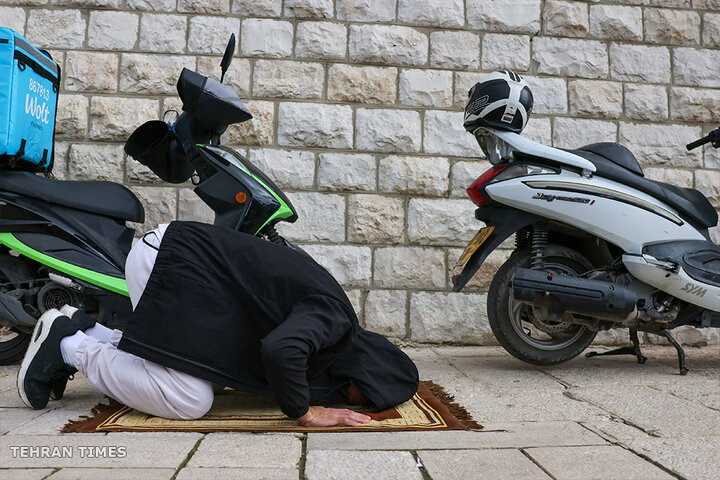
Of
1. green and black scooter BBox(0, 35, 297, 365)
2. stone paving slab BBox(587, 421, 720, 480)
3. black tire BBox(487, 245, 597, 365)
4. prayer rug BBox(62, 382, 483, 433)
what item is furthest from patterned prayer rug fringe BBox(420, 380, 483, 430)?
green and black scooter BBox(0, 35, 297, 365)

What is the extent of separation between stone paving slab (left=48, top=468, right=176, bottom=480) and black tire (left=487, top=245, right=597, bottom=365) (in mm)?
1990

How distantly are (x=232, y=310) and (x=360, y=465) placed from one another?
73 centimetres

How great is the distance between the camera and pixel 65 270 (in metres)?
3.00

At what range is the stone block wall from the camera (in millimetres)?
4008

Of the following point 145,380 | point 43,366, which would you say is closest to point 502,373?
point 145,380

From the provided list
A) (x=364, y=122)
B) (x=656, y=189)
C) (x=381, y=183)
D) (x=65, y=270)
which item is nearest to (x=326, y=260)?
(x=381, y=183)

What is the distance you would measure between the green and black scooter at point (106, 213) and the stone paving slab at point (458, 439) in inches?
48.1

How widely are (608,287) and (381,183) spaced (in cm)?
168

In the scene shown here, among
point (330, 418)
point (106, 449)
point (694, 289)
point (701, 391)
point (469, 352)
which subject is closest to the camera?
point (106, 449)

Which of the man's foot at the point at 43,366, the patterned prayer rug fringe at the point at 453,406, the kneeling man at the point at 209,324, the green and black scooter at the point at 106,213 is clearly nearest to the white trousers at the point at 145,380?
the kneeling man at the point at 209,324

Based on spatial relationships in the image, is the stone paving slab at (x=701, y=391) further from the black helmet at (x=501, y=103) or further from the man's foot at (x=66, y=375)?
the man's foot at (x=66, y=375)

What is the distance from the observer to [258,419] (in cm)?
212

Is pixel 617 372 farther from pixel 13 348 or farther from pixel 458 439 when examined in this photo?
pixel 13 348

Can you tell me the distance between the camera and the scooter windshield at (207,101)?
9.23ft
